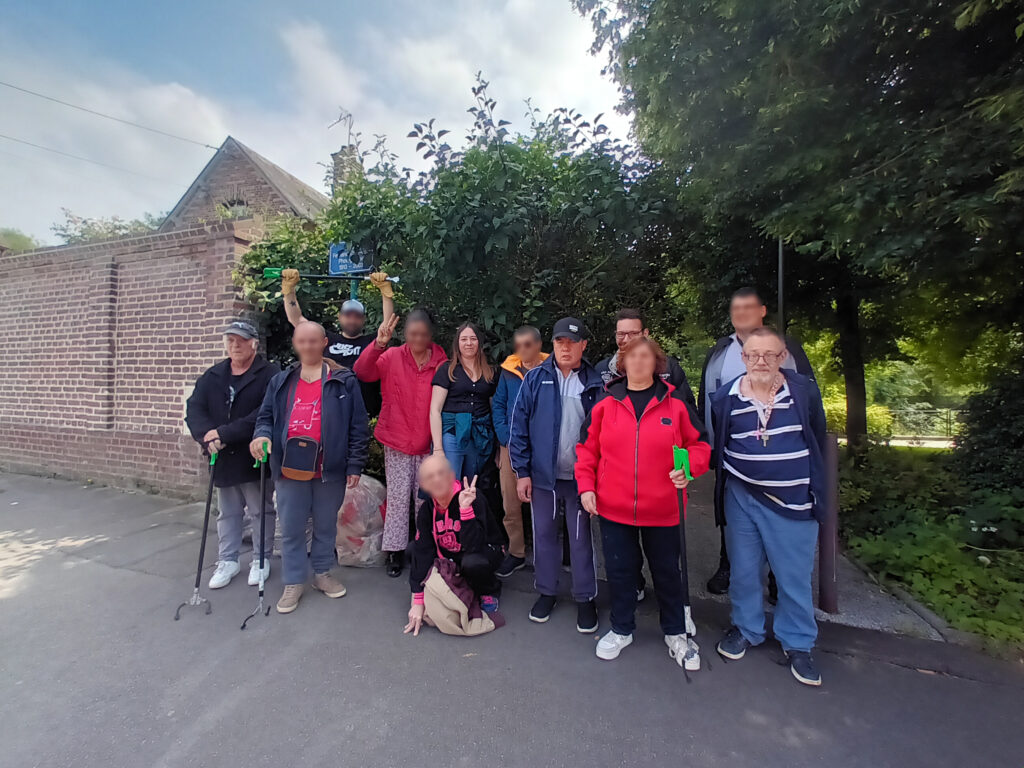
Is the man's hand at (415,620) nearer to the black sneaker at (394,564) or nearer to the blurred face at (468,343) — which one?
the black sneaker at (394,564)

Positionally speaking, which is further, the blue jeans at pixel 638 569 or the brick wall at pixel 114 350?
the brick wall at pixel 114 350

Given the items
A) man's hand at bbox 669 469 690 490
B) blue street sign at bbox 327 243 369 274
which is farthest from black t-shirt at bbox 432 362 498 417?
blue street sign at bbox 327 243 369 274

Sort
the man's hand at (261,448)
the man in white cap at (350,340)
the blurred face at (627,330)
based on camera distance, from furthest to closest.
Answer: the man in white cap at (350,340) < the man's hand at (261,448) < the blurred face at (627,330)

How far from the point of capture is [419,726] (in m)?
2.22

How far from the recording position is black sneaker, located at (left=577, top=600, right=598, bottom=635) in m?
2.97

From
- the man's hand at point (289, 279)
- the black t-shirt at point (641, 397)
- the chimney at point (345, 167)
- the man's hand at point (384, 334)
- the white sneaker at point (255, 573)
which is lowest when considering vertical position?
the white sneaker at point (255, 573)

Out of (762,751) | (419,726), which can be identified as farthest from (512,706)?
(762,751)

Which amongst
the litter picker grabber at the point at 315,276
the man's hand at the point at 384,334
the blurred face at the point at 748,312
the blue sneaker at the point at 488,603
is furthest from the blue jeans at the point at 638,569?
the litter picker grabber at the point at 315,276

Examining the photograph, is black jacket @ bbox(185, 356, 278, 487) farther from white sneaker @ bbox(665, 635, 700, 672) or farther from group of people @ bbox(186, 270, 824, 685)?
white sneaker @ bbox(665, 635, 700, 672)

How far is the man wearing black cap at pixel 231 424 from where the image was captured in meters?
3.55

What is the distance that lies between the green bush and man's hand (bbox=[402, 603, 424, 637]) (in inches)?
124

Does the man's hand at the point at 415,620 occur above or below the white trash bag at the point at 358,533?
below

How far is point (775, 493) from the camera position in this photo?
8.32 ft

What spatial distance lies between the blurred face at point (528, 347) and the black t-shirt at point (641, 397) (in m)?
0.91
